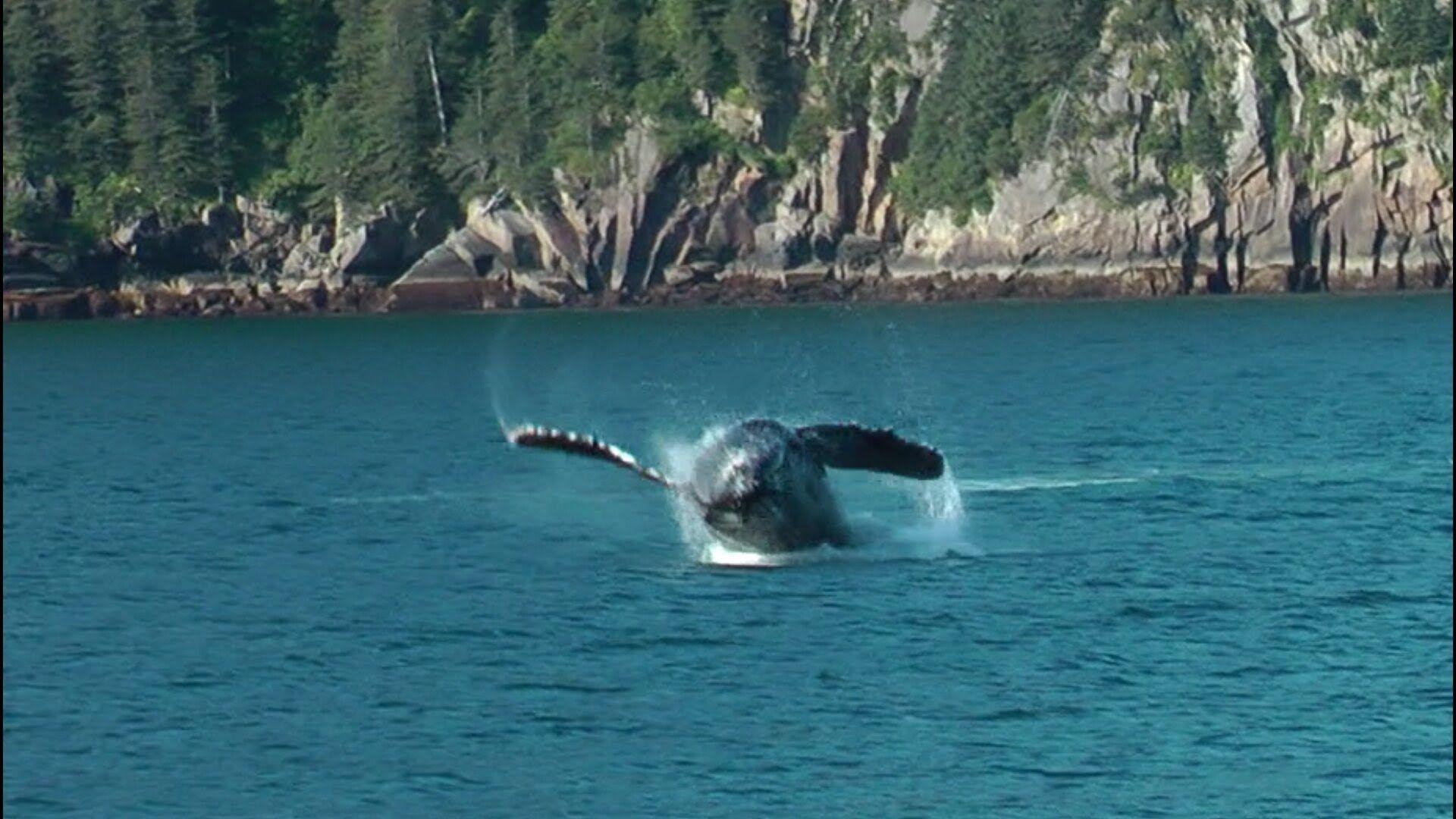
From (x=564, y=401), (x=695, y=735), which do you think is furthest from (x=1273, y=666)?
(x=564, y=401)

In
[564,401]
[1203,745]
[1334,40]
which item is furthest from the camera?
[1334,40]

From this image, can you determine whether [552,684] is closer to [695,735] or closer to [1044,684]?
[695,735]

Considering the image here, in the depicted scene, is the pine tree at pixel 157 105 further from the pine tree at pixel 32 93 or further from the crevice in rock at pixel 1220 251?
the crevice in rock at pixel 1220 251

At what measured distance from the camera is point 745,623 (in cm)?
4594

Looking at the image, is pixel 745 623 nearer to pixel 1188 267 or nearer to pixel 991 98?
pixel 1188 267

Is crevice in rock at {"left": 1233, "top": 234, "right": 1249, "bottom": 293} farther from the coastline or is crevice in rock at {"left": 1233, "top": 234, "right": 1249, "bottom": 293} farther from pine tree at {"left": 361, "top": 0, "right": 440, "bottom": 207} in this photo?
pine tree at {"left": 361, "top": 0, "right": 440, "bottom": 207}

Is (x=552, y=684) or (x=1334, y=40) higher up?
Answer: (x=1334, y=40)

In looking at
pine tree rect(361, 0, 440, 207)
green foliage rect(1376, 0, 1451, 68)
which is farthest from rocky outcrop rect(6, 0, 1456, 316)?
pine tree rect(361, 0, 440, 207)

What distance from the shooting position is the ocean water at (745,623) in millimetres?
35938

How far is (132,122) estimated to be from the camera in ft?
586

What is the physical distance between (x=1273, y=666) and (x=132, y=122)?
475ft

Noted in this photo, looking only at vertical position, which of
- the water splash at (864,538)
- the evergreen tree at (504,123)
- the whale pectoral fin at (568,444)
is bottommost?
the water splash at (864,538)

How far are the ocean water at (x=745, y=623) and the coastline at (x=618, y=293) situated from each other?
200ft

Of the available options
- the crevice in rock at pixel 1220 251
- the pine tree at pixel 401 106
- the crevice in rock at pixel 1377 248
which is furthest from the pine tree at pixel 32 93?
the crevice in rock at pixel 1377 248
